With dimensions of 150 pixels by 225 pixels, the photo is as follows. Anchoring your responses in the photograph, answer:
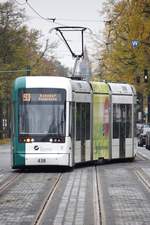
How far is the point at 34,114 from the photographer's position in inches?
1089

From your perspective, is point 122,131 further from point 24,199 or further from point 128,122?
point 24,199

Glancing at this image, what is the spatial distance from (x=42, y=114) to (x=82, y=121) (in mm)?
2484

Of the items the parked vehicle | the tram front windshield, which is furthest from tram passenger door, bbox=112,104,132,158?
the parked vehicle

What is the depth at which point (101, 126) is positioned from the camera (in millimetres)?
31938

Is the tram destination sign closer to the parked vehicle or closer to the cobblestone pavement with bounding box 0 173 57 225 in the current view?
the cobblestone pavement with bounding box 0 173 57 225

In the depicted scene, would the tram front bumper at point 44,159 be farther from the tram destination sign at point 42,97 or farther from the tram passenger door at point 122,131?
the tram passenger door at point 122,131

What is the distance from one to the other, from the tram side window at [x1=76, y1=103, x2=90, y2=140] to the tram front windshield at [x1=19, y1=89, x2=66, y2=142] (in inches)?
59.0

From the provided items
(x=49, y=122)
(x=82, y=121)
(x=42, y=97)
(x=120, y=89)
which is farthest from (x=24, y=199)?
(x=120, y=89)

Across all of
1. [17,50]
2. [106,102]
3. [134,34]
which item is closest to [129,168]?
[106,102]

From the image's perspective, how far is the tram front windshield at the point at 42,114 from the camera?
1084 inches

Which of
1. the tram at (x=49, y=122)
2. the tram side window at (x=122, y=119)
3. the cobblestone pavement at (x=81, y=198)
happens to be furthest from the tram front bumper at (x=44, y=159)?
the tram side window at (x=122, y=119)

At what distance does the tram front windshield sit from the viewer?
27.5m

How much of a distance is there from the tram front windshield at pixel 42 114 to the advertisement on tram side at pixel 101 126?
352 cm

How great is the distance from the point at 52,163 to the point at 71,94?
2352 millimetres
